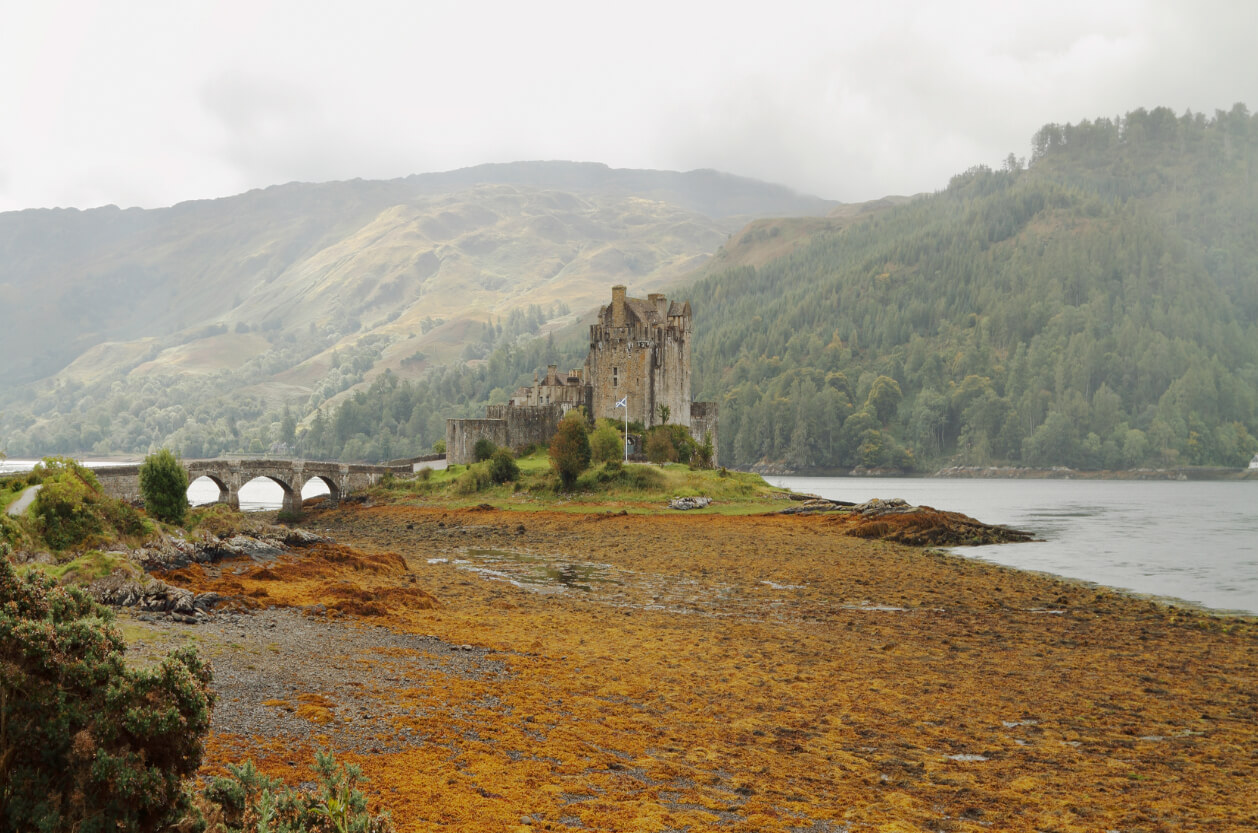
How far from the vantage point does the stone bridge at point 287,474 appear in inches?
2665

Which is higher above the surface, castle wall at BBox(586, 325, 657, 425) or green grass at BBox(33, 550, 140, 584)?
castle wall at BBox(586, 325, 657, 425)

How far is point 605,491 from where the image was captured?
2630 inches

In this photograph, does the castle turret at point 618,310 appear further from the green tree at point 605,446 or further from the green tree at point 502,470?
the green tree at point 502,470

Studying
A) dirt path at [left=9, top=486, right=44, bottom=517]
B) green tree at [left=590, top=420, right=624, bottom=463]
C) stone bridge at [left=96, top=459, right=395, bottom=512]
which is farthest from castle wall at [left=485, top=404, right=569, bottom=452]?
dirt path at [left=9, top=486, right=44, bottom=517]

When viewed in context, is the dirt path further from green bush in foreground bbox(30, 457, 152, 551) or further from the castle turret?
the castle turret

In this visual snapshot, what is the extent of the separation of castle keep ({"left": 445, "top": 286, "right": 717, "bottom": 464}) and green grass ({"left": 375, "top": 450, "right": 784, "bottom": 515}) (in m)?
7.83

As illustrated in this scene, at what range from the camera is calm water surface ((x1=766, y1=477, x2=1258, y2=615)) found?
38562 mm

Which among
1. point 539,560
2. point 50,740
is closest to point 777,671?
point 50,740

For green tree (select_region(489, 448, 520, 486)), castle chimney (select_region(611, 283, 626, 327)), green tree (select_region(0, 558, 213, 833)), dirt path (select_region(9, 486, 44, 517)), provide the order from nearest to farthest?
green tree (select_region(0, 558, 213, 833))
dirt path (select_region(9, 486, 44, 517))
green tree (select_region(489, 448, 520, 486))
castle chimney (select_region(611, 283, 626, 327))

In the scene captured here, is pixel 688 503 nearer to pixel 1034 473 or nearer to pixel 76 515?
pixel 76 515

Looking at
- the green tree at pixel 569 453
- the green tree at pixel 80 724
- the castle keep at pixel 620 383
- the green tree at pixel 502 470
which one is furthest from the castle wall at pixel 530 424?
the green tree at pixel 80 724

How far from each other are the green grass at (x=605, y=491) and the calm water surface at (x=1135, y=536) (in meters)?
18.7

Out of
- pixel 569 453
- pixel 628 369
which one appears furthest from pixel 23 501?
pixel 628 369

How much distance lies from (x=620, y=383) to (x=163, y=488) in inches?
1864
